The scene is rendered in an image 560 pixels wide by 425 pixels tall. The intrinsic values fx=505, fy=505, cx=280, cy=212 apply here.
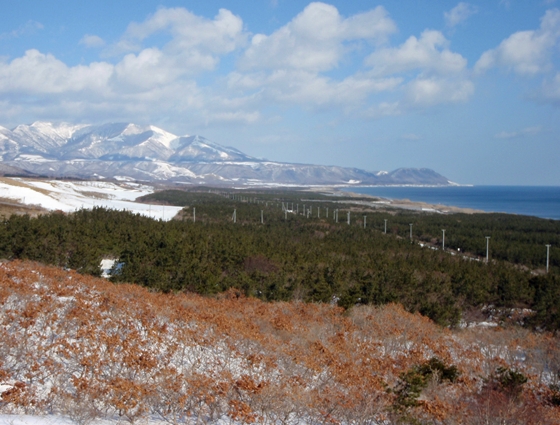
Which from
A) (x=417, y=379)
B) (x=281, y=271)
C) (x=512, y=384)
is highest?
(x=417, y=379)

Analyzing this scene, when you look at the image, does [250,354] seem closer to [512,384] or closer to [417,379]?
[417,379]

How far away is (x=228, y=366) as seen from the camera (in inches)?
325

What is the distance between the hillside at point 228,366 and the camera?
663 centimetres

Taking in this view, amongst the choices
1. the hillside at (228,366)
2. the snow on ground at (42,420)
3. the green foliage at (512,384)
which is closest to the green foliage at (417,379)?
the hillside at (228,366)

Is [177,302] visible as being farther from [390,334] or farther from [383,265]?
[383,265]

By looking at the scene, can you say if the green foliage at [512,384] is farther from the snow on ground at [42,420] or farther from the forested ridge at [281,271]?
the forested ridge at [281,271]

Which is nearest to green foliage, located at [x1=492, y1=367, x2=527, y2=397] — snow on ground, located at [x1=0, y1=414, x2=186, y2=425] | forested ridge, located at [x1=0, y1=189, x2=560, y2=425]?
forested ridge, located at [x1=0, y1=189, x2=560, y2=425]

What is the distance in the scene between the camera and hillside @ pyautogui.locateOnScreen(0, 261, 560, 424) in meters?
6.63

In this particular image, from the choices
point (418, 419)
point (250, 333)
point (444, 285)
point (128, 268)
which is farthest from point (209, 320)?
point (444, 285)

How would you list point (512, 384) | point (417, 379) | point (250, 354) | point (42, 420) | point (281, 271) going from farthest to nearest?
point (281, 271)
point (250, 354)
point (512, 384)
point (417, 379)
point (42, 420)

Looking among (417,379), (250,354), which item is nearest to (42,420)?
(250,354)

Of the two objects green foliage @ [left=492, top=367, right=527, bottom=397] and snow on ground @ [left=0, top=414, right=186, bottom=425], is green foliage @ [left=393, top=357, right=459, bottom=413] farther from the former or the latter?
snow on ground @ [left=0, top=414, right=186, bottom=425]

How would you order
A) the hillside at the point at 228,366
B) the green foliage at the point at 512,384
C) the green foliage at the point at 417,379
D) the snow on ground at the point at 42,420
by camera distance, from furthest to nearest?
the green foliage at the point at 512,384, the green foliage at the point at 417,379, the hillside at the point at 228,366, the snow on ground at the point at 42,420

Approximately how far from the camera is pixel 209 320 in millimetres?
10047
